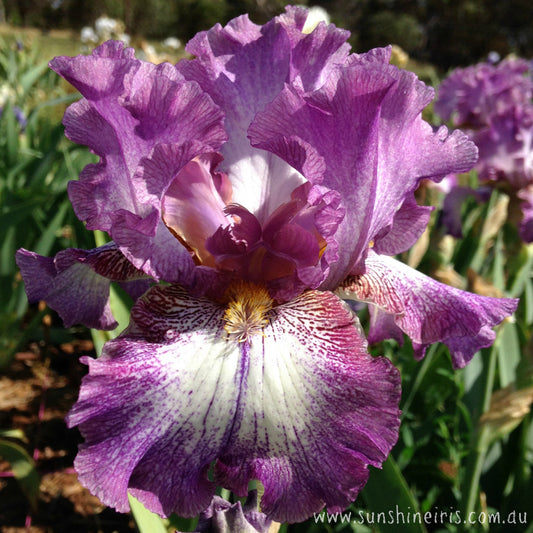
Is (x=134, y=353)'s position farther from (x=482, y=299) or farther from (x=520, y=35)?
(x=520, y=35)

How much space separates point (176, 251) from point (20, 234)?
2044 millimetres

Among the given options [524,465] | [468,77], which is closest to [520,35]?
[468,77]

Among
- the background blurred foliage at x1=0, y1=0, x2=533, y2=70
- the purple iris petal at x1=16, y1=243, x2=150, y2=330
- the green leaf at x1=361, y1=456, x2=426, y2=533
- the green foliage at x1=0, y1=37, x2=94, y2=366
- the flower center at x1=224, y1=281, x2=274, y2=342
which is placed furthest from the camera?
the background blurred foliage at x1=0, y1=0, x2=533, y2=70

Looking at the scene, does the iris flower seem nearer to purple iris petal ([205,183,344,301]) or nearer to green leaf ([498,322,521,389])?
green leaf ([498,322,521,389])

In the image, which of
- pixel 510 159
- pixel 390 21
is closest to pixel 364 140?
pixel 510 159

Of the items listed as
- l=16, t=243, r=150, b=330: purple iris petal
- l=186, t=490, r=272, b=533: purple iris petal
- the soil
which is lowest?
the soil

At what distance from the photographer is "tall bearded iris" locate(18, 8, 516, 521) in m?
0.84

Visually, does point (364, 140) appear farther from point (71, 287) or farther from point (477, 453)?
point (477, 453)

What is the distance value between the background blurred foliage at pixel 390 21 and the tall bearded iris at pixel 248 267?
3484 centimetres

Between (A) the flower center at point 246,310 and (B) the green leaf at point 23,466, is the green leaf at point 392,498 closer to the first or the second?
(A) the flower center at point 246,310

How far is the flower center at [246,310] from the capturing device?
37.2 inches

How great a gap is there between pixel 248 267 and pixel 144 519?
0.64 metres

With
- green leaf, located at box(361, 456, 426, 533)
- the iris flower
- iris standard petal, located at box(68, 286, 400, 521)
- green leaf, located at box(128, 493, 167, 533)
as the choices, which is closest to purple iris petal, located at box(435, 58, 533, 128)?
the iris flower

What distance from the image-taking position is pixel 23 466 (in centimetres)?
179
